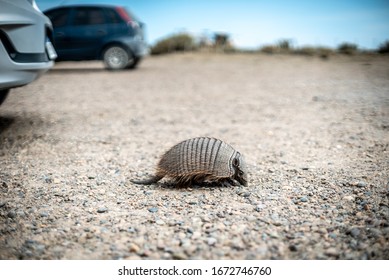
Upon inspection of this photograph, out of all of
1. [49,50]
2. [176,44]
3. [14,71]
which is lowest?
[14,71]

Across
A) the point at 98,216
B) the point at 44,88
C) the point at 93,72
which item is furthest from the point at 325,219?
the point at 93,72

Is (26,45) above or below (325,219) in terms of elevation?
above

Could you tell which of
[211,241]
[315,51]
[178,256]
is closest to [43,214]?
[178,256]

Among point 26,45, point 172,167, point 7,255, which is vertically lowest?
point 7,255

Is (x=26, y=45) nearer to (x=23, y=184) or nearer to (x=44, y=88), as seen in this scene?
(x=23, y=184)

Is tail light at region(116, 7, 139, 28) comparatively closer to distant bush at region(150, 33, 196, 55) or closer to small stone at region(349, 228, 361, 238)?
distant bush at region(150, 33, 196, 55)

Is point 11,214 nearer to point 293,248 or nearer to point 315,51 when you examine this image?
point 293,248

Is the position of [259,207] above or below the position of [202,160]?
below
